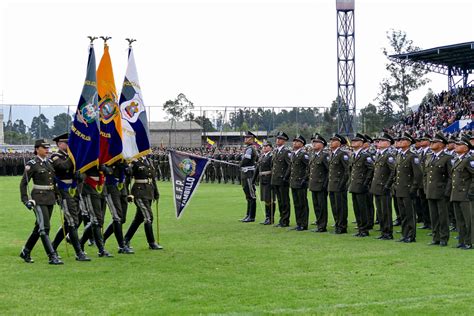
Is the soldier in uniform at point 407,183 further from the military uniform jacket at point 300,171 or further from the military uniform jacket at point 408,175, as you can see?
the military uniform jacket at point 300,171

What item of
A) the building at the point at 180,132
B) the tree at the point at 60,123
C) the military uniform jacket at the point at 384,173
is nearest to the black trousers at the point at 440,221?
the military uniform jacket at the point at 384,173

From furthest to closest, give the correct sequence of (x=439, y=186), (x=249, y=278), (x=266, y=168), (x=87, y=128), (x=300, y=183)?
(x=266, y=168)
(x=300, y=183)
(x=439, y=186)
(x=87, y=128)
(x=249, y=278)

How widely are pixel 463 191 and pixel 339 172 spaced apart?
3073 mm

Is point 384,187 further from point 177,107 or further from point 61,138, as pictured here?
point 177,107

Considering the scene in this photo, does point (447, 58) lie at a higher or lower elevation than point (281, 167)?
higher

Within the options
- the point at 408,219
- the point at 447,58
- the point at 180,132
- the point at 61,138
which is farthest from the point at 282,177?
the point at 180,132

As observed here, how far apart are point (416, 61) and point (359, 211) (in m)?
35.0

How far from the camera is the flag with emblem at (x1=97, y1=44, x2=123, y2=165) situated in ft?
40.7

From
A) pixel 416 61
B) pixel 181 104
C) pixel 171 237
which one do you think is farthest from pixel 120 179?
pixel 181 104

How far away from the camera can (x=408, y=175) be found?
13766 millimetres

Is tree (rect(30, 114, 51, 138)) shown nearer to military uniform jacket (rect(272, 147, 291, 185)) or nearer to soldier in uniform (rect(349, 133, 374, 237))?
military uniform jacket (rect(272, 147, 291, 185))

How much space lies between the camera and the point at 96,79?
1226 cm

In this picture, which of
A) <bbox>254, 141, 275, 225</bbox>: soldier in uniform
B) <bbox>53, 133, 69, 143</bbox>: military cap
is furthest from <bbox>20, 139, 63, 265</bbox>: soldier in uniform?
<bbox>254, 141, 275, 225</bbox>: soldier in uniform

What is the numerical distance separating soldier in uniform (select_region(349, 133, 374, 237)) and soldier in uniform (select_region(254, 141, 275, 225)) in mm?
2814
